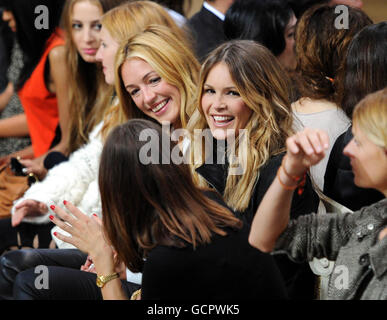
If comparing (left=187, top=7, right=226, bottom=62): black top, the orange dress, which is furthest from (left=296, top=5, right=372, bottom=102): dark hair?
the orange dress

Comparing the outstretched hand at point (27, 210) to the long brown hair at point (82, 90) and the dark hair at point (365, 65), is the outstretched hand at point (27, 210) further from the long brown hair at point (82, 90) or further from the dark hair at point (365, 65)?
the dark hair at point (365, 65)

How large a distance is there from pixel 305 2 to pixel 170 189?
5.89ft

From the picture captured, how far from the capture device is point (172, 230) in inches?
68.0

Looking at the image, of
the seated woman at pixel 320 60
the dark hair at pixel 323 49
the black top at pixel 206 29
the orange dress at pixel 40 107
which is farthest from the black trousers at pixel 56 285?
the black top at pixel 206 29

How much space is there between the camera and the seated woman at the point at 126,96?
2.60 m

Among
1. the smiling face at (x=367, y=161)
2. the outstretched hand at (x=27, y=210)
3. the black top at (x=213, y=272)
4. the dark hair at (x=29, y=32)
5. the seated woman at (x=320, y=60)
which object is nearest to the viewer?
the smiling face at (x=367, y=161)

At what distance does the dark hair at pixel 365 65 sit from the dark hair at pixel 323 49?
260 millimetres

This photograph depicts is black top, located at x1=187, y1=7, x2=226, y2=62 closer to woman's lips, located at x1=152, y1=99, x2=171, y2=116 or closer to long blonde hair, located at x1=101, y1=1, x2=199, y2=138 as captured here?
long blonde hair, located at x1=101, y1=1, x2=199, y2=138

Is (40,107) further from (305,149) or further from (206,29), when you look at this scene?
(305,149)

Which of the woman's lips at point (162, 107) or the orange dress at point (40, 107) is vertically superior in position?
the woman's lips at point (162, 107)

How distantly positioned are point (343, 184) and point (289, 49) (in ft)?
3.55
